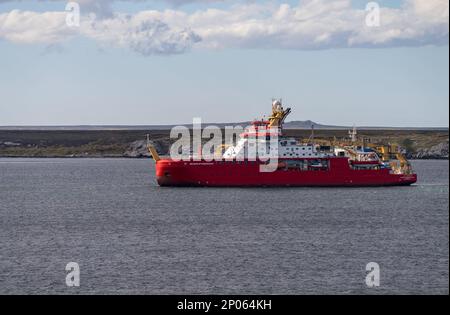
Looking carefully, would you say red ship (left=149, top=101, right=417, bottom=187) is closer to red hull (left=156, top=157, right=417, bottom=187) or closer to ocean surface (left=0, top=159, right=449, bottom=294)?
red hull (left=156, top=157, right=417, bottom=187)

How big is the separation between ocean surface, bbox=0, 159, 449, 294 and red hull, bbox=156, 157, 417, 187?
325 cm

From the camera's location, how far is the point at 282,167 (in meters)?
81.8

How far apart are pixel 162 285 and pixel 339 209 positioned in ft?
101

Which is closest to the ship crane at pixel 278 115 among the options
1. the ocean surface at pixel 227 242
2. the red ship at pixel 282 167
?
the red ship at pixel 282 167

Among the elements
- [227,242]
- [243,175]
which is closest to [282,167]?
[243,175]

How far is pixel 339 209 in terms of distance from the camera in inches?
2502

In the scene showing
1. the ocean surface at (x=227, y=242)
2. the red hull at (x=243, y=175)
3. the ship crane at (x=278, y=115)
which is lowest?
the ocean surface at (x=227, y=242)

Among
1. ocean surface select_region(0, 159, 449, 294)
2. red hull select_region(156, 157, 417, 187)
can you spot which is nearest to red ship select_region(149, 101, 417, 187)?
red hull select_region(156, 157, 417, 187)

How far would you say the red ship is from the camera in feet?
265

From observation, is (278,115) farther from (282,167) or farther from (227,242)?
(227,242)

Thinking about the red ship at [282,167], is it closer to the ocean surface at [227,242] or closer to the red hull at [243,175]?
the red hull at [243,175]

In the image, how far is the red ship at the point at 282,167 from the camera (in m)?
80.8
